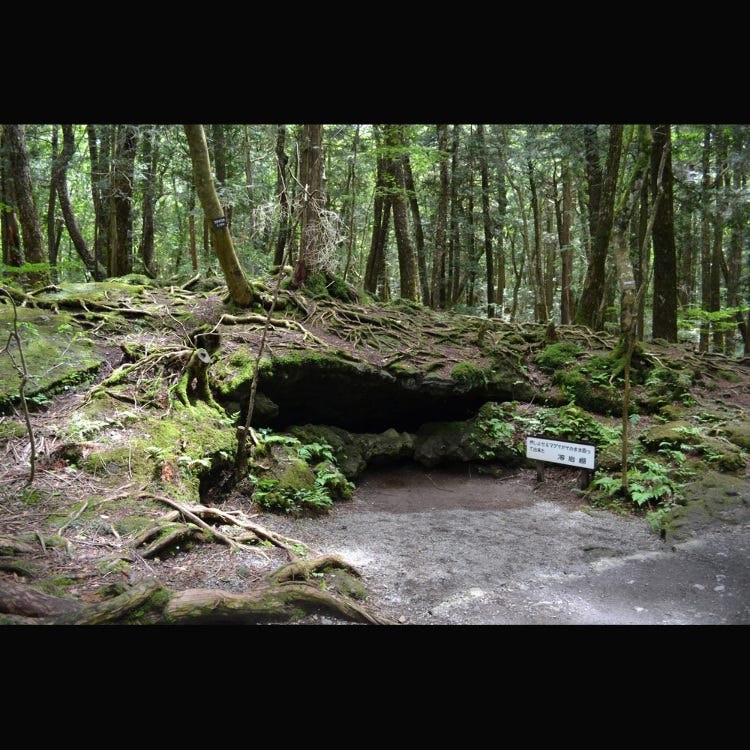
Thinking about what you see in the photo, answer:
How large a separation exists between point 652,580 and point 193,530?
4115mm

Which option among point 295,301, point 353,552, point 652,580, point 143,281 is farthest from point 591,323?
point 143,281

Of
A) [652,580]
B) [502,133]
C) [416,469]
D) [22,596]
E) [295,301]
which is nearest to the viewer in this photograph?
[22,596]

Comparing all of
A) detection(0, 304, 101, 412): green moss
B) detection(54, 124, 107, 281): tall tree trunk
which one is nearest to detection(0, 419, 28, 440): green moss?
detection(0, 304, 101, 412): green moss

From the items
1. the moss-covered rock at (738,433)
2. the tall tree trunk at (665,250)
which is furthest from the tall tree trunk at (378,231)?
the moss-covered rock at (738,433)

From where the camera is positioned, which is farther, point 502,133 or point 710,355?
point 502,133

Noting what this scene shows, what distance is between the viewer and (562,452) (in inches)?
305

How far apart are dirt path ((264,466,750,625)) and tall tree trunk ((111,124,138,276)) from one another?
868cm

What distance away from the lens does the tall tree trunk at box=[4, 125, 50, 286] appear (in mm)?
8703

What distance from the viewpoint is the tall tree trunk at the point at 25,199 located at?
870cm

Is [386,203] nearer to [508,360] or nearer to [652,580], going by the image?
[508,360]

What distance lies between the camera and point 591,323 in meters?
12.2

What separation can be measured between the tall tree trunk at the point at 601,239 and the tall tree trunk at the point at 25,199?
10.7 meters

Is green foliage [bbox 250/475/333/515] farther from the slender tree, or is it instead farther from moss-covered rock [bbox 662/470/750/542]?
the slender tree

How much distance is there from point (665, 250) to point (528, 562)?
8.92 meters
